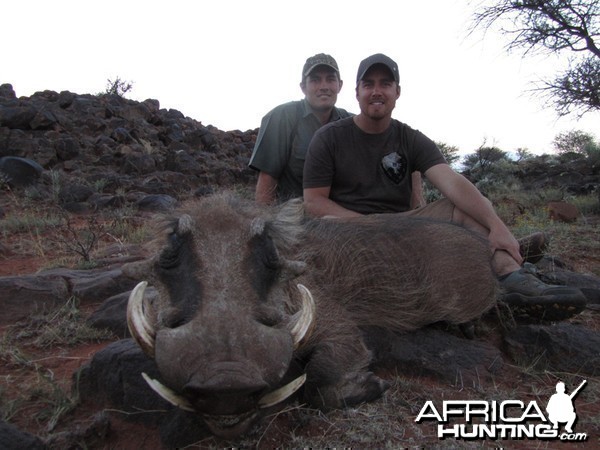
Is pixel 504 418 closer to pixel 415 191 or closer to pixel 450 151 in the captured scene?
pixel 415 191

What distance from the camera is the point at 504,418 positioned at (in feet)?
6.87

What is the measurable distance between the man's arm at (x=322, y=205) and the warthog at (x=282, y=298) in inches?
20.1

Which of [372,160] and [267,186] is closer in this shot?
[372,160]

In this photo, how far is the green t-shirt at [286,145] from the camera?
15.7 ft

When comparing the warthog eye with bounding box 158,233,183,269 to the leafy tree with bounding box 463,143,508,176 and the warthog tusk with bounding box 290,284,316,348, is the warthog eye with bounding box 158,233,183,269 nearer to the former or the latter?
the warthog tusk with bounding box 290,284,316,348

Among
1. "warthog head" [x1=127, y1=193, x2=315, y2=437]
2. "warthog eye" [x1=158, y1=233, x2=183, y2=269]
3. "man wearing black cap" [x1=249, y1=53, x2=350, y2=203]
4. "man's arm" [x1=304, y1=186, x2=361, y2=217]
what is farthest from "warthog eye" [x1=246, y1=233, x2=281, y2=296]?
"man wearing black cap" [x1=249, y1=53, x2=350, y2=203]

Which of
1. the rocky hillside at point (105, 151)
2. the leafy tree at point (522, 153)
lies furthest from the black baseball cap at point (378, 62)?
the leafy tree at point (522, 153)

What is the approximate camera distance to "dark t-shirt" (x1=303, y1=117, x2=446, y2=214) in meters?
3.97

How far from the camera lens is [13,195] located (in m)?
7.81

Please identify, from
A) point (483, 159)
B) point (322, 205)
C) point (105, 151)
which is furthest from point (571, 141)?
point (322, 205)

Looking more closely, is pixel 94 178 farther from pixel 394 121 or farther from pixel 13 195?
pixel 394 121

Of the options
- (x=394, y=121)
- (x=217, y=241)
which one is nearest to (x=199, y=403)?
(x=217, y=241)

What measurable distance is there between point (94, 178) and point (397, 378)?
8.12m

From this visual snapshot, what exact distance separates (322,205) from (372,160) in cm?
51
